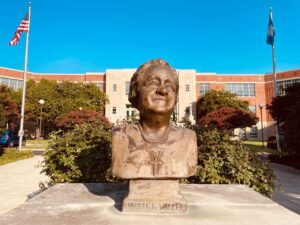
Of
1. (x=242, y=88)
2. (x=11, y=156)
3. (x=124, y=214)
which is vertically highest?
(x=242, y=88)

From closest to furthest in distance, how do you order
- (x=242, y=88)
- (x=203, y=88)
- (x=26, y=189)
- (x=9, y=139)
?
(x=26, y=189) → (x=9, y=139) → (x=203, y=88) → (x=242, y=88)

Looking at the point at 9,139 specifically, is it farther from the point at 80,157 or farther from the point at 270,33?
the point at 270,33

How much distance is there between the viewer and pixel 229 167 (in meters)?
5.39

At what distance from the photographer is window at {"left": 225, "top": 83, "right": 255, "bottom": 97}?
1879 inches

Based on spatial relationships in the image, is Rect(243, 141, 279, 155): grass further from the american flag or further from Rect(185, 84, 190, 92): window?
Rect(185, 84, 190, 92): window

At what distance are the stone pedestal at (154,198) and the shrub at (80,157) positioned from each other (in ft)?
8.96

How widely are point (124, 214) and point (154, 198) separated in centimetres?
41

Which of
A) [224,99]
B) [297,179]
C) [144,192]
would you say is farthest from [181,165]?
[224,99]

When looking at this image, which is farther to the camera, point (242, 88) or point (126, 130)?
point (242, 88)

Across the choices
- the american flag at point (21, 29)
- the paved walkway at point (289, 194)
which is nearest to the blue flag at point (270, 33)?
the paved walkway at point (289, 194)

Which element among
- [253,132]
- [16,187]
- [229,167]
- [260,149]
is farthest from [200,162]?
[253,132]

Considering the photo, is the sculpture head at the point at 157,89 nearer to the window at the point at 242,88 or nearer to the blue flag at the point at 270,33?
the blue flag at the point at 270,33

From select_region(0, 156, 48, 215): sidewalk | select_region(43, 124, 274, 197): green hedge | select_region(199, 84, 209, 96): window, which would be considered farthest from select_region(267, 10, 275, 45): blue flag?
select_region(199, 84, 209, 96): window

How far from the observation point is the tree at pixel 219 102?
39978 millimetres
